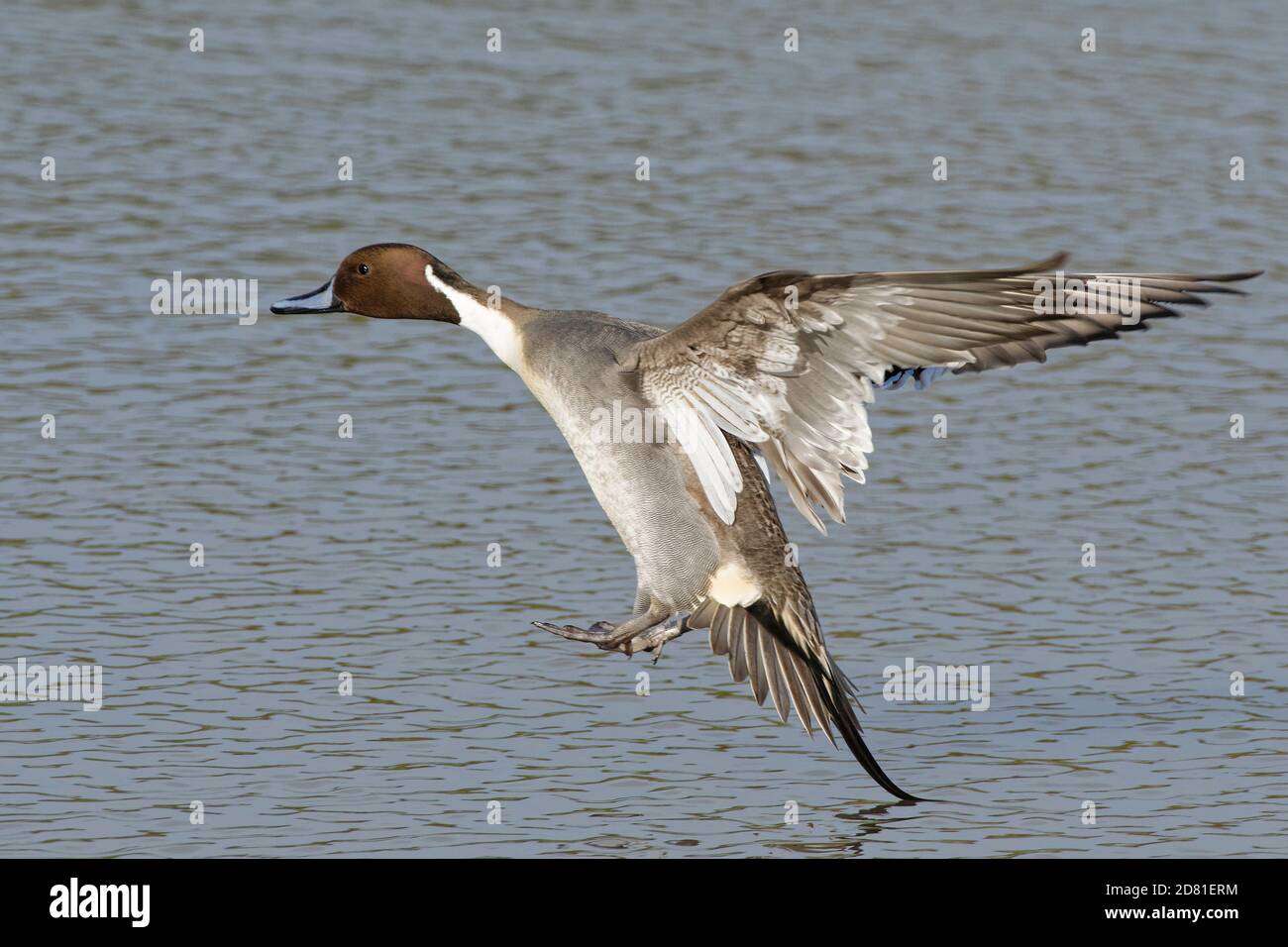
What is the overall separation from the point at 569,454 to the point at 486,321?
12.4ft

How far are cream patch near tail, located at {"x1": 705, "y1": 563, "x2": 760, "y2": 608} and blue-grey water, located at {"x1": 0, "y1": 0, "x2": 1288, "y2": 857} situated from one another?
70 cm

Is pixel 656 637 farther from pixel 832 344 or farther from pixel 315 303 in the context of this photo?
pixel 315 303

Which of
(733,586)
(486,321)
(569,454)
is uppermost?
(486,321)

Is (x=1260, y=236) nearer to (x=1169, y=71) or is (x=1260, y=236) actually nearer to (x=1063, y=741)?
(x=1169, y=71)

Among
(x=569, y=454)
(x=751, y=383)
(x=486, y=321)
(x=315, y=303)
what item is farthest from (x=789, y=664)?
(x=569, y=454)

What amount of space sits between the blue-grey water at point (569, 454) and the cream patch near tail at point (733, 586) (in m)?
0.70

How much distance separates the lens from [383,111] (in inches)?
694

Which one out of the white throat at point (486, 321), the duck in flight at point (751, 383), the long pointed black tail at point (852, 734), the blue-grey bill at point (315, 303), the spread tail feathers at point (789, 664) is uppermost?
the blue-grey bill at point (315, 303)

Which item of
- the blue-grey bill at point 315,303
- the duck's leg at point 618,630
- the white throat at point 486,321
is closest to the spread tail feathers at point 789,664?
the duck's leg at point 618,630

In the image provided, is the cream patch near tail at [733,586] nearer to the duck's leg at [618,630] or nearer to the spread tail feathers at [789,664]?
the spread tail feathers at [789,664]

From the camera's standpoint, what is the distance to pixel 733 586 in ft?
27.0

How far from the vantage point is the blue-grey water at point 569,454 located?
8297 millimetres

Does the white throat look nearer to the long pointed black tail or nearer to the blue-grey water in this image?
the blue-grey water

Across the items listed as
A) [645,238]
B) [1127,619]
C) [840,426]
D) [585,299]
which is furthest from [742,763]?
[645,238]
